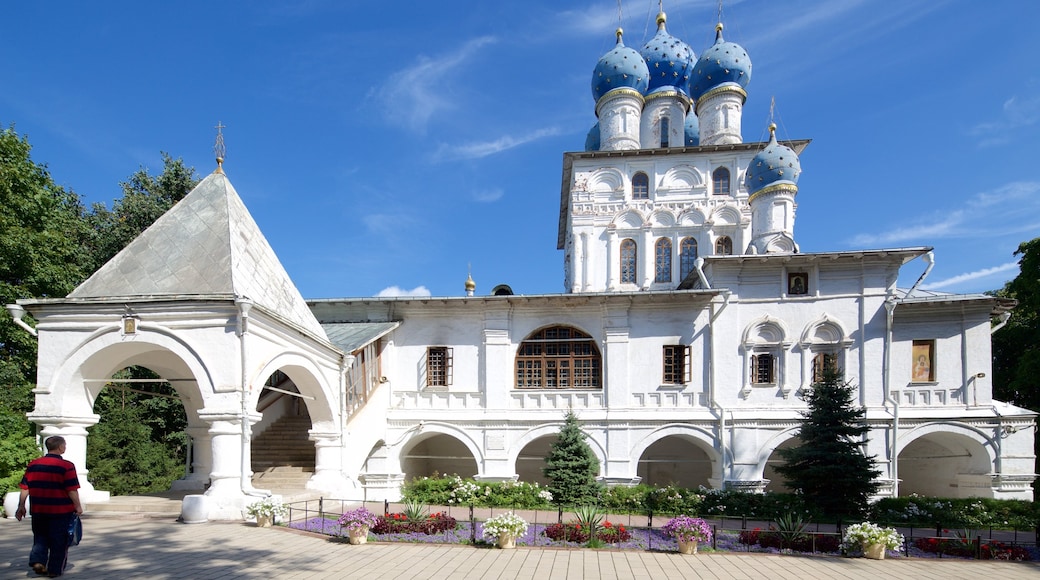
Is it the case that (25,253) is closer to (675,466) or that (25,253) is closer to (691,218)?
(675,466)

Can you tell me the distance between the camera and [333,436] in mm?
14188

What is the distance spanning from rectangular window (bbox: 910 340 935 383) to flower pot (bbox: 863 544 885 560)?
29.9ft

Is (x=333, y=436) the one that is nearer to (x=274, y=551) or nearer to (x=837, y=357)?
(x=274, y=551)

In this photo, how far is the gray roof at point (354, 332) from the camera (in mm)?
16156

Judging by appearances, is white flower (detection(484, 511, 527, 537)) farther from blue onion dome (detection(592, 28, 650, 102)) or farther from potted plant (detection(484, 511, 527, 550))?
blue onion dome (detection(592, 28, 650, 102))

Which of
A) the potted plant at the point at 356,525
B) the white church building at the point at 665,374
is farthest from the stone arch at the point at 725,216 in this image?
the potted plant at the point at 356,525

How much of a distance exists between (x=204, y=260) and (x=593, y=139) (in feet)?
71.4

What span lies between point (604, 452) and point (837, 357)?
7.58 m

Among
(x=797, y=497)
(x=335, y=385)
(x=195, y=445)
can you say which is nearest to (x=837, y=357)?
(x=797, y=497)

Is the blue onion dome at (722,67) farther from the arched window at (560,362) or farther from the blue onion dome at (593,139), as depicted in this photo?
the arched window at (560,362)

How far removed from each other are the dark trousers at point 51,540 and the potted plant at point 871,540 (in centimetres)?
1168

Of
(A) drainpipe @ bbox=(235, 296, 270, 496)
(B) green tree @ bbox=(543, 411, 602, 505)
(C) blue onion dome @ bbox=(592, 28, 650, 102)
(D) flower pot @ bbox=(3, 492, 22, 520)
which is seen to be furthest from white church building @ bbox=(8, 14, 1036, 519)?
(C) blue onion dome @ bbox=(592, 28, 650, 102)

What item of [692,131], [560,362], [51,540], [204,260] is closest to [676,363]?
[560,362]

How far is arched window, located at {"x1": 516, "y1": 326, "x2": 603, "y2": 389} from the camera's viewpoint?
710 inches
